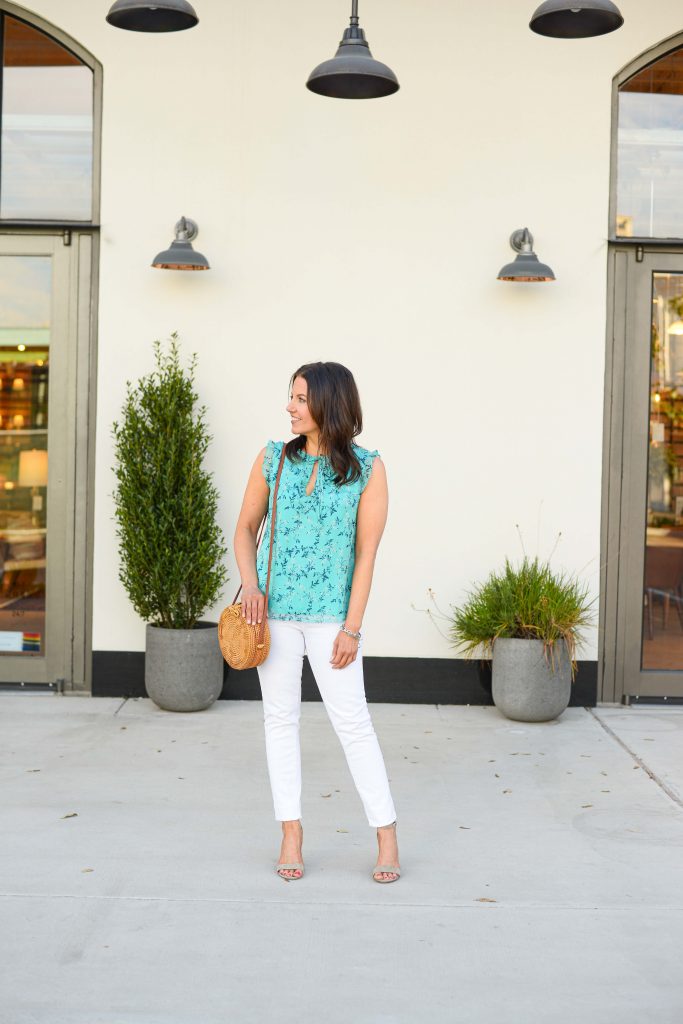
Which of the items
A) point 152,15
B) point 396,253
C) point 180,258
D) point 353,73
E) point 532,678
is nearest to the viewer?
point 152,15

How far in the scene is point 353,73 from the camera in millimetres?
5047

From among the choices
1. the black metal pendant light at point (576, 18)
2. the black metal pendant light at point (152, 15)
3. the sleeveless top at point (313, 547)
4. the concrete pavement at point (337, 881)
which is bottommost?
the concrete pavement at point (337, 881)

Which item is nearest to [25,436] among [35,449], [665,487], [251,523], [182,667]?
[35,449]

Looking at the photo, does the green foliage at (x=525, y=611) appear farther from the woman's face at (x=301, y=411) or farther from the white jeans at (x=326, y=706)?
the woman's face at (x=301, y=411)

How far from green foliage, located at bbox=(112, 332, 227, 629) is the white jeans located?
253cm

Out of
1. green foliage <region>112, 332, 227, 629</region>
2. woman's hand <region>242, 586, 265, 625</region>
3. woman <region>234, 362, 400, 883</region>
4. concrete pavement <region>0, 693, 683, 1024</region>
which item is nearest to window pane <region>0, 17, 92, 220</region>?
green foliage <region>112, 332, 227, 629</region>

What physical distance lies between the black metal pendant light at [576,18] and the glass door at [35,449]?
10.7 ft

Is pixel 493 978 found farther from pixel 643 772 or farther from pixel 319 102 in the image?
pixel 319 102

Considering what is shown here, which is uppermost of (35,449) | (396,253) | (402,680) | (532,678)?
(396,253)

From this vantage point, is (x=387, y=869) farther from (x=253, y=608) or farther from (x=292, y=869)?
(x=253, y=608)

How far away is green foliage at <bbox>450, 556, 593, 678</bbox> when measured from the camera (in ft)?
21.4

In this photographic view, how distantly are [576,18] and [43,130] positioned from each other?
349 cm

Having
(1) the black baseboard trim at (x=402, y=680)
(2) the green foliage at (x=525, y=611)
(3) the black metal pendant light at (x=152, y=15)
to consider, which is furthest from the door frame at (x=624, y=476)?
(3) the black metal pendant light at (x=152, y=15)

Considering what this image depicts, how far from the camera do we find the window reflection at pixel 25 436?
709 centimetres
